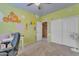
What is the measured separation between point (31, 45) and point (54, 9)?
80cm

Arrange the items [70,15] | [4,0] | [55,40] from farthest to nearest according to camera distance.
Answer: [55,40], [70,15], [4,0]

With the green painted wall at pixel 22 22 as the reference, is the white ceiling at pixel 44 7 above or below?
above

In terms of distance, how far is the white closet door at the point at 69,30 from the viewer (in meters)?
2.04

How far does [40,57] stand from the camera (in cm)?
198

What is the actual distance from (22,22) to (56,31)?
68 centimetres

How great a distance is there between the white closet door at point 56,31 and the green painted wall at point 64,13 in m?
0.10

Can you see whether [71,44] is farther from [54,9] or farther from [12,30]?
[12,30]

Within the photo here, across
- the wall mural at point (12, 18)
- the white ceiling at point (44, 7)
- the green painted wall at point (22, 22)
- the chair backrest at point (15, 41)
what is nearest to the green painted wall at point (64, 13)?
the white ceiling at point (44, 7)

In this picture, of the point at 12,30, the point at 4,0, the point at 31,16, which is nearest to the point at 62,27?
the point at 31,16

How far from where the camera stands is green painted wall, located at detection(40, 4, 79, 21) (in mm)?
1993

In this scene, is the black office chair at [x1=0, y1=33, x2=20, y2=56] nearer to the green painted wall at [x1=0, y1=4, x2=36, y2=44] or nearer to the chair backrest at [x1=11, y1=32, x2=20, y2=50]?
the chair backrest at [x1=11, y1=32, x2=20, y2=50]

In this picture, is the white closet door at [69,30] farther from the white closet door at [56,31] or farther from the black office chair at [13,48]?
the black office chair at [13,48]

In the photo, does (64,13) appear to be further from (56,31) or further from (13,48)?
(13,48)

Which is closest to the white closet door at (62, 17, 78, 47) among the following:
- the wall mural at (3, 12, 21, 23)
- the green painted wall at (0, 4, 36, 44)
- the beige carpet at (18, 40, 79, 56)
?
the beige carpet at (18, 40, 79, 56)
